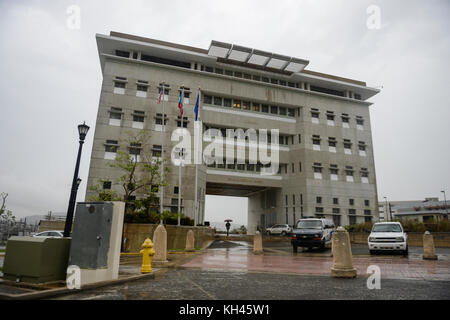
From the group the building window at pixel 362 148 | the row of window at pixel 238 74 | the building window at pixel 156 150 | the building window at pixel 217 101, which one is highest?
the row of window at pixel 238 74

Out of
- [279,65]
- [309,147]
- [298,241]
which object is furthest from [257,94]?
[298,241]

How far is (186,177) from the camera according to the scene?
3397 cm

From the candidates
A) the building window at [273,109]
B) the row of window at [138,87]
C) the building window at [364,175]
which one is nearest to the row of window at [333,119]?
the building window at [273,109]

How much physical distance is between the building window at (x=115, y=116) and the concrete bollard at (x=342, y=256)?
31.1m

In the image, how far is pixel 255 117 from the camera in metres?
40.4

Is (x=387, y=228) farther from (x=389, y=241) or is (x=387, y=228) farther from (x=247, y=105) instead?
(x=247, y=105)

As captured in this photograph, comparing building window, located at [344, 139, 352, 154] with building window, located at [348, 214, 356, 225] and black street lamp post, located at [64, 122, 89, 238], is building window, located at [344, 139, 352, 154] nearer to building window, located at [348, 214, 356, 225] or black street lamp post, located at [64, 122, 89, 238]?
building window, located at [348, 214, 356, 225]

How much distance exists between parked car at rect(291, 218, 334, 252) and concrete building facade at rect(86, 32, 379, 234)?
684 inches

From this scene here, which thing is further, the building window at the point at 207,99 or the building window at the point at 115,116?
the building window at the point at 207,99

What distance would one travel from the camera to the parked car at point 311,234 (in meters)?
17.5

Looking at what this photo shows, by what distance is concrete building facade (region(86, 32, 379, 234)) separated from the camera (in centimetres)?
3447

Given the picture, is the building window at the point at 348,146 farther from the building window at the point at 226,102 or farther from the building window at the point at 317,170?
the building window at the point at 226,102

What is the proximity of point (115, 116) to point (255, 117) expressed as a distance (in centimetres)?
1893

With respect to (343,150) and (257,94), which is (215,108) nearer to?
(257,94)
